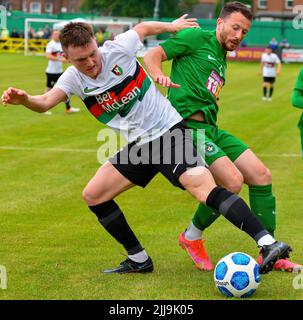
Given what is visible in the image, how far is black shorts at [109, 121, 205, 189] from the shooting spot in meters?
6.43

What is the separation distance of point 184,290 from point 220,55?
2201 mm

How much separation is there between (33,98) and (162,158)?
1.17 m

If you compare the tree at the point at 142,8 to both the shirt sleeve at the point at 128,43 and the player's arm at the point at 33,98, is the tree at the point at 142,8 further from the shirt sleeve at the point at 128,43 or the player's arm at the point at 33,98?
the player's arm at the point at 33,98

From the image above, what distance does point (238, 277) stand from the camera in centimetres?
609

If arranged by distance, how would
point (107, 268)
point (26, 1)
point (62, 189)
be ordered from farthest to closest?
point (26, 1), point (62, 189), point (107, 268)

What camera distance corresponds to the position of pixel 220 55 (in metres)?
7.14

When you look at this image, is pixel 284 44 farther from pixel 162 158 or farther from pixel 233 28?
pixel 162 158

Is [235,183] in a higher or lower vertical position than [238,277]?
higher

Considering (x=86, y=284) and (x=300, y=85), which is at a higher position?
(x=300, y=85)

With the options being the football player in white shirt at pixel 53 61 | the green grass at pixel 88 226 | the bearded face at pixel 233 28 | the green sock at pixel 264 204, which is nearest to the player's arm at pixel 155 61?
the bearded face at pixel 233 28

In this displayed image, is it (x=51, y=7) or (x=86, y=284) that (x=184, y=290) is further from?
(x=51, y=7)

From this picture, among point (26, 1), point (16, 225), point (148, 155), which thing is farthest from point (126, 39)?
point (26, 1)

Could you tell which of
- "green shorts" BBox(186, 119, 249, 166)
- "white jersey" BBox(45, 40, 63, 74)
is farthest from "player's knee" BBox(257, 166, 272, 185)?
"white jersey" BBox(45, 40, 63, 74)

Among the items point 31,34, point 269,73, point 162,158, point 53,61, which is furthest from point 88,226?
point 31,34
